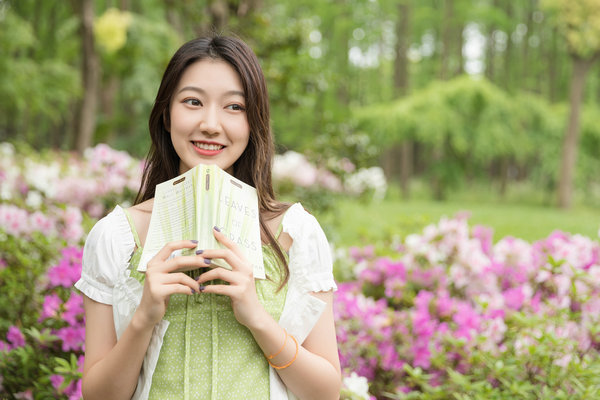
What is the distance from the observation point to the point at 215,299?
134 cm

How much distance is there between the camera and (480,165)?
1961cm

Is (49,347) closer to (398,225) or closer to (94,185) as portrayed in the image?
(94,185)

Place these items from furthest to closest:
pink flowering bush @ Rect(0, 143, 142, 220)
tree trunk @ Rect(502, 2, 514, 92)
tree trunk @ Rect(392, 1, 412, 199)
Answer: tree trunk @ Rect(502, 2, 514, 92) < tree trunk @ Rect(392, 1, 412, 199) < pink flowering bush @ Rect(0, 143, 142, 220)

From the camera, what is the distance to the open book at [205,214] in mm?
1186

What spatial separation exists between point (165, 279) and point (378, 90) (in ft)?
85.0

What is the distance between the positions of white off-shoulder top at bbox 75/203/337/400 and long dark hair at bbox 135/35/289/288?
48 millimetres

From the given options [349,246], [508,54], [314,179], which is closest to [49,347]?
[349,246]

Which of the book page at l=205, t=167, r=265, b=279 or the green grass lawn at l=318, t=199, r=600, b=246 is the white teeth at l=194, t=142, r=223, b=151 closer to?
the book page at l=205, t=167, r=265, b=279

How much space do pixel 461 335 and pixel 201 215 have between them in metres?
1.55

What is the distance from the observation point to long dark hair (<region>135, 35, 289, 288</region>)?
142 cm

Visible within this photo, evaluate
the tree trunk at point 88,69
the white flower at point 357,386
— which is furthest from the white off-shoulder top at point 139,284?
the tree trunk at point 88,69

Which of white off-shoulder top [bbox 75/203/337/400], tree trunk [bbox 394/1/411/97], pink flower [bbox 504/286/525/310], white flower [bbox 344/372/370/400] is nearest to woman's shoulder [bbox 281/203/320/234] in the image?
white off-shoulder top [bbox 75/203/337/400]

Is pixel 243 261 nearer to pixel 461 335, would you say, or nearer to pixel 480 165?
pixel 461 335

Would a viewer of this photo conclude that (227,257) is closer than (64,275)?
Yes
